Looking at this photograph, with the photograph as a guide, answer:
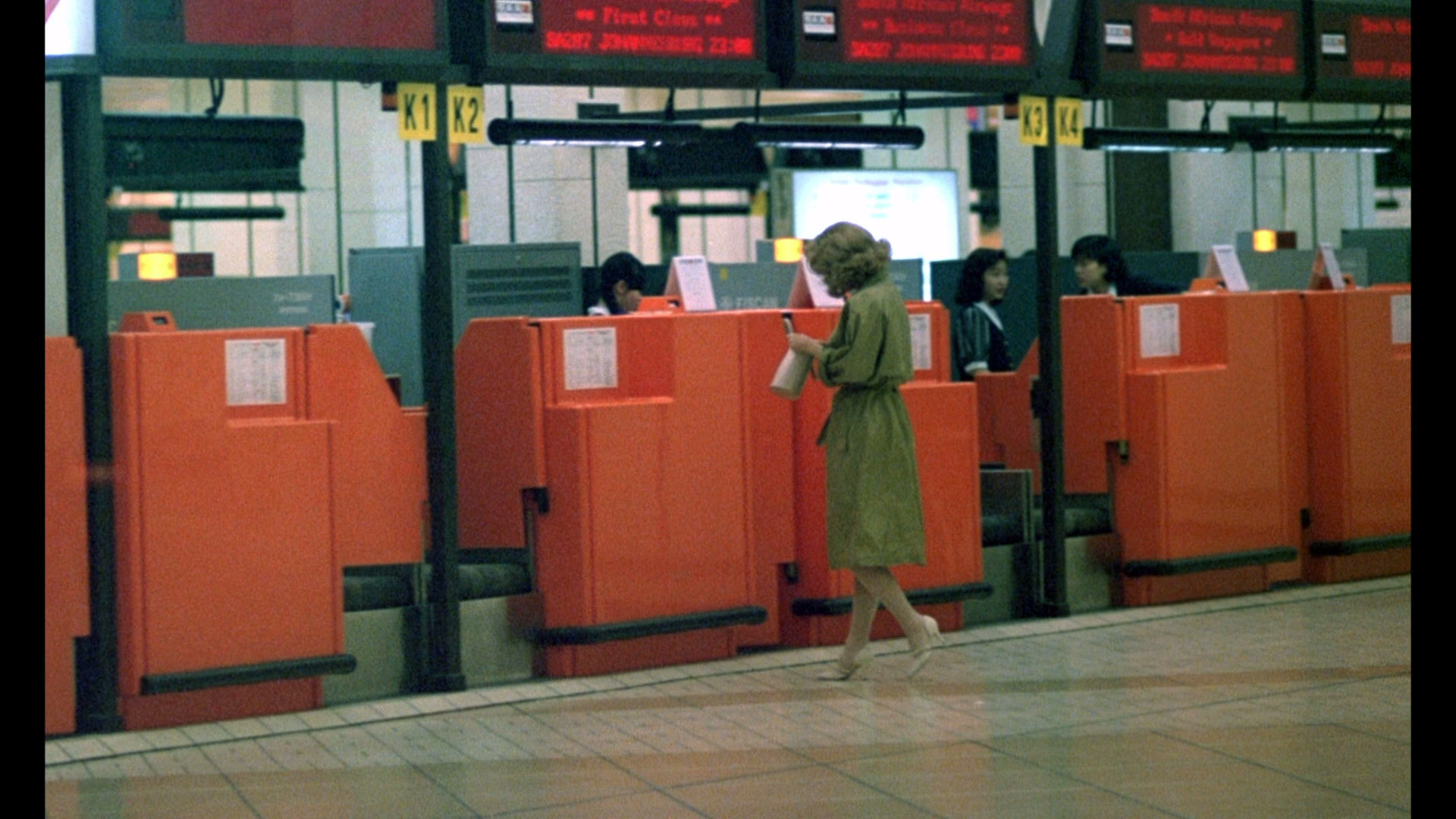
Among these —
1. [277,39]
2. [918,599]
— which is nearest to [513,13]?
[277,39]

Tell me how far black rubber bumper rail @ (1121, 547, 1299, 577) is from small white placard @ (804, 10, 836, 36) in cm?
287

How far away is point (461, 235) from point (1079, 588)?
1142cm

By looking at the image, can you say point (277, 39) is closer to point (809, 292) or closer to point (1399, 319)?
point (809, 292)

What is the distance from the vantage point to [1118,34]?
9070 mm

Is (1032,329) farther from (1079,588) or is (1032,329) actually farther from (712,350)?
(712,350)

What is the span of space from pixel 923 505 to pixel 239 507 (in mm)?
2803

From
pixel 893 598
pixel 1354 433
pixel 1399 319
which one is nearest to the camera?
pixel 893 598

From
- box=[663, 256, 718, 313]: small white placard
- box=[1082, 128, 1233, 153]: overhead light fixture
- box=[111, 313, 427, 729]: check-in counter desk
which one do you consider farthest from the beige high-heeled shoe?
box=[1082, 128, 1233, 153]: overhead light fixture

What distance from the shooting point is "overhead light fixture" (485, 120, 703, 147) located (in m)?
9.25

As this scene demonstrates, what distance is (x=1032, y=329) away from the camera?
11.7 meters

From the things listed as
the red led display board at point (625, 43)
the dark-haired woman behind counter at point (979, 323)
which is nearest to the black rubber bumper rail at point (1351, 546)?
the dark-haired woman behind counter at point (979, 323)

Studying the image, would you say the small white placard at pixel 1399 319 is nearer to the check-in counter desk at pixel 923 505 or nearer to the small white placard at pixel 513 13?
the check-in counter desk at pixel 923 505

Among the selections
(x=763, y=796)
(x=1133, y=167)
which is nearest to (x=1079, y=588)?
(x=763, y=796)
